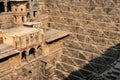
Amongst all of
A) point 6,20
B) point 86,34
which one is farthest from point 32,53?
point 86,34

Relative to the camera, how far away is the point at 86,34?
1911 cm

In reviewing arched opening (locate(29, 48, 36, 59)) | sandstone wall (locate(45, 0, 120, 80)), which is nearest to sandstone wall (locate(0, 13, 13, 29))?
arched opening (locate(29, 48, 36, 59))

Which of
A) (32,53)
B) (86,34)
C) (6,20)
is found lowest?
(32,53)

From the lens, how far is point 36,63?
18.3 metres

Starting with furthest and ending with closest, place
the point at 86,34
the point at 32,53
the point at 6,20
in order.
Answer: the point at 86,34 < the point at 6,20 < the point at 32,53

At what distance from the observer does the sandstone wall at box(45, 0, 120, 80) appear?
1750 cm

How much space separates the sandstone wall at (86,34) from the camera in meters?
17.5

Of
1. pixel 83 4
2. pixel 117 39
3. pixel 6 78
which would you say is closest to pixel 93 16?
pixel 83 4

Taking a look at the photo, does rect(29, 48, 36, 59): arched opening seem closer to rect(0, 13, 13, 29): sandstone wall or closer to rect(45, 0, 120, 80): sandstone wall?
rect(0, 13, 13, 29): sandstone wall

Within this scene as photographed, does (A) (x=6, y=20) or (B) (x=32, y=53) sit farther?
(A) (x=6, y=20)

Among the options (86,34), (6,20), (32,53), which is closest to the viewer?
(32,53)

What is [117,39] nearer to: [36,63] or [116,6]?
[116,6]

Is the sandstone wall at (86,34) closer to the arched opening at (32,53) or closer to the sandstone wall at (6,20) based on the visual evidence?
the arched opening at (32,53)

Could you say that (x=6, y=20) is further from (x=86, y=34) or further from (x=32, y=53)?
(x=86, y=34)
